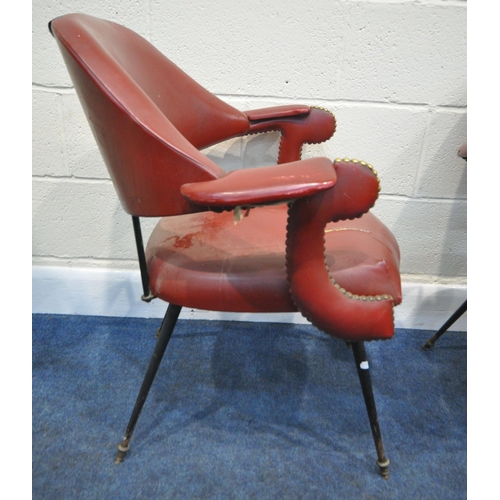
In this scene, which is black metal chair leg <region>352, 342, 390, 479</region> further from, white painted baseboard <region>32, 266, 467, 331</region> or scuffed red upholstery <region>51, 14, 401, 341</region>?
white painted baseboard <region>32, 266, 467, 331</region>

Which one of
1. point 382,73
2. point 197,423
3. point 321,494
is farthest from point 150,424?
point 382,73

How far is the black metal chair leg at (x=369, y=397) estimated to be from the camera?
2.63ft

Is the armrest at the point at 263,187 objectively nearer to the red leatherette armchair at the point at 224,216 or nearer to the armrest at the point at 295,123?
the red leatherette armchair at the point at 224,216

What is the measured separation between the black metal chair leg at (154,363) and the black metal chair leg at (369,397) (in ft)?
1.17

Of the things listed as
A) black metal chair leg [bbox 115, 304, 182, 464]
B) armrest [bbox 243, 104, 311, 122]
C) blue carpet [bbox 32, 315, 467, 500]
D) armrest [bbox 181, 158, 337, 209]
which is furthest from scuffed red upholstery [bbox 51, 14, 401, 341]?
blue carpet [bbox 32, 315, 467, 500]

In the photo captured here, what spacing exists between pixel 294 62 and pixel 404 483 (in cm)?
102

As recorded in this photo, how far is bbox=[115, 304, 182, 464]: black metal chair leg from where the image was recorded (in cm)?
82

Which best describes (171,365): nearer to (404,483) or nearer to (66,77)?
(404,483)

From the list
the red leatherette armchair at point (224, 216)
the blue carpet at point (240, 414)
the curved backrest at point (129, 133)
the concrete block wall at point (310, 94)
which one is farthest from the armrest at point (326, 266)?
the concrete block wall at point (310, 94)

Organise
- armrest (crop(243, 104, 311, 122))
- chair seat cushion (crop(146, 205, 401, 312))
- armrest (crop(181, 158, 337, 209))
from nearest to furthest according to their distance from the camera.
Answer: armrest (crop(181, 158, 337, 209)) → chair seat cushion (crop(146, 205, 401, 312)) → armrest (crop(243, 104, 311, 122))

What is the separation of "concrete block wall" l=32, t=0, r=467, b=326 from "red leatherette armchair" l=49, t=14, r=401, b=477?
284 mm

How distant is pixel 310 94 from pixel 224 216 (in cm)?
48

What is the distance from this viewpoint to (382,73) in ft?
3.63

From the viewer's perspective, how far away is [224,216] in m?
0.88
